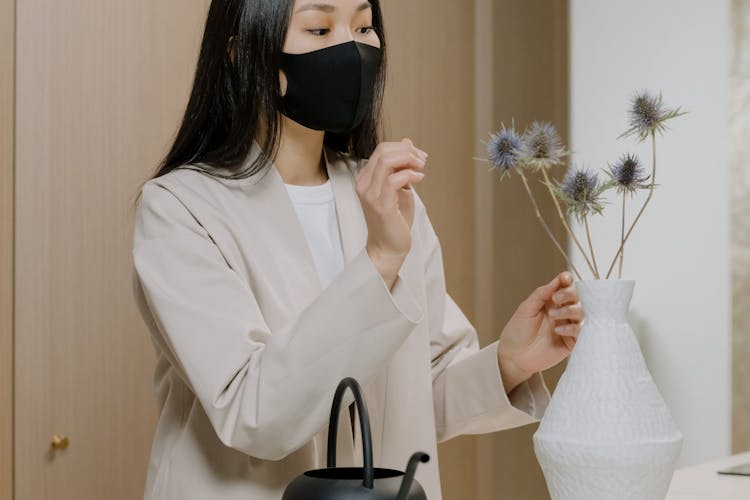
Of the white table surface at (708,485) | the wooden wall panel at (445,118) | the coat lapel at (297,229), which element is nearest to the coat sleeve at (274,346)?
the coat lapel at (297,229)

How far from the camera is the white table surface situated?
1.38 meters

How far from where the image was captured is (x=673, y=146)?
3092 mm

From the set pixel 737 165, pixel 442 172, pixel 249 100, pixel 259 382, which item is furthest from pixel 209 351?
pixel 737 165

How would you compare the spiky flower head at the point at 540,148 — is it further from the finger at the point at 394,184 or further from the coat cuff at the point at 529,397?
the coat cuff at the point at 529,397

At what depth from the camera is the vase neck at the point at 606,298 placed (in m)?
0.97

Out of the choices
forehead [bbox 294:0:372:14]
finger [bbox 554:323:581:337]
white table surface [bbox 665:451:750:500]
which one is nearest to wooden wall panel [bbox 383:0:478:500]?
white table surface [bbox 665:451:750:500]

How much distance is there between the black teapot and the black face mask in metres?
0.53

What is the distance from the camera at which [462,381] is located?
1421mm

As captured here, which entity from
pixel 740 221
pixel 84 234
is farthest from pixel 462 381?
pixel 740 221

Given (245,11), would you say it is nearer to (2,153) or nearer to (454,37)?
(2,153)

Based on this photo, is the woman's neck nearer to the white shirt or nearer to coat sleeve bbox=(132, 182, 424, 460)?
the white shirt

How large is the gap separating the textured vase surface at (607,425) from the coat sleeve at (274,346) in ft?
0.63

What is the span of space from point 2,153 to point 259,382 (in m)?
0.90

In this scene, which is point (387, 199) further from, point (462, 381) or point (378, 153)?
point (462, 381)
